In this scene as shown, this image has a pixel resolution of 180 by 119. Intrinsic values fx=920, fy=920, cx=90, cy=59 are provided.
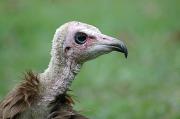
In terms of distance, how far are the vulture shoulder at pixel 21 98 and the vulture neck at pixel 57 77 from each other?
75mm

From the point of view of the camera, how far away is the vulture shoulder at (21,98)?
673cm

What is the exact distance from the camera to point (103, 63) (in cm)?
1262

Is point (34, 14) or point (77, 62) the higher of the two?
point (34, 14)

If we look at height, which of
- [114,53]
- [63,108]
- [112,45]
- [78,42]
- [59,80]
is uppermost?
[114,53]

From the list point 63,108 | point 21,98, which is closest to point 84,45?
point 63,108

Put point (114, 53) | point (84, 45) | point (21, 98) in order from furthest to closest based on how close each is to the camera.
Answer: point (114, 53)
point (84, 45)
point (21, 98)

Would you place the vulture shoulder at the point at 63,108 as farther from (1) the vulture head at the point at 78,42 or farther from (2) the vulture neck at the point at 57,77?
(1) the vulture head at the point at 78,42

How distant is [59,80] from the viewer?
6.80m

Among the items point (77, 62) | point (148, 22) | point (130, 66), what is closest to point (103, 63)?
point (130, 66)

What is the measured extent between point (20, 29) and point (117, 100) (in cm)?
454

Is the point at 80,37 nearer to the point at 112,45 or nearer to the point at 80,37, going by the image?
the point at 80,37

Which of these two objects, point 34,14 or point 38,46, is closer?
point 38,46

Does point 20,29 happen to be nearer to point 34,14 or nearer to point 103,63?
point 34,14

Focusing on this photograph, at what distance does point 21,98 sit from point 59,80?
0.31 metres
